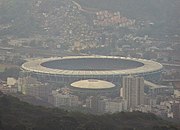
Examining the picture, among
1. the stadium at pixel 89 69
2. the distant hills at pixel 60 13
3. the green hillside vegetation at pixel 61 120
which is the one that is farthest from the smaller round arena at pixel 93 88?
the distant hills at pixel 60 13

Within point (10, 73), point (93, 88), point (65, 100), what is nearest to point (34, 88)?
point (65, 100)

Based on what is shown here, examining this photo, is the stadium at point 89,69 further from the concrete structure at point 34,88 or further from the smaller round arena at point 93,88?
the concrete structure at point 34,88

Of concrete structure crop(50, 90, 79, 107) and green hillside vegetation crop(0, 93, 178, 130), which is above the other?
green hillside vegetation crop(0, 93, 178, 130)

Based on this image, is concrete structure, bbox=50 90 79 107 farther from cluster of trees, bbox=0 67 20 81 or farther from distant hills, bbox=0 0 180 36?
distant hills, bbox=0 0 180 36

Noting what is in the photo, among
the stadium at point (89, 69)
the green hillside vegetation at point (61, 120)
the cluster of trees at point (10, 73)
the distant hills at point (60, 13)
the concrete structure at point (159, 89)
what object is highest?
the distant hills at point (60, 13)

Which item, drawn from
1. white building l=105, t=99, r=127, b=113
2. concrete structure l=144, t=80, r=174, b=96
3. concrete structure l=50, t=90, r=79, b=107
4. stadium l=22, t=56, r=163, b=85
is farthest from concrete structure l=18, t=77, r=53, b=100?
concrete structure l=144, t=80, r=174, b=96

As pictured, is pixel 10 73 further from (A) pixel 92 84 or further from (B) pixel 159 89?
(B) pixel 159 89

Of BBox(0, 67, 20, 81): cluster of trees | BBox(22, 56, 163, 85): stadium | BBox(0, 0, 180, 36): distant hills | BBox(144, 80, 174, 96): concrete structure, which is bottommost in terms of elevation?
BBox(144, 80, 174, 96): concrete structure
